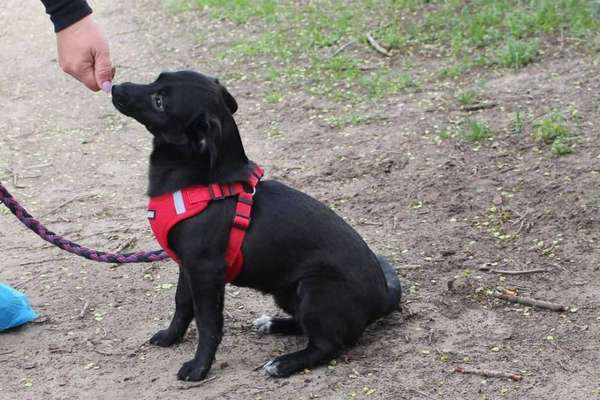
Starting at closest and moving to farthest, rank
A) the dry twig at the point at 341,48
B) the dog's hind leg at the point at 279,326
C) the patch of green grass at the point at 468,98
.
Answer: the dog's hind leg at the point at 279,326 < the patch of green grass at the point at 468,98 < the dry twig at the point at 341,48

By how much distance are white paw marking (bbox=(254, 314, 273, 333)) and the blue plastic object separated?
1109 millimetres

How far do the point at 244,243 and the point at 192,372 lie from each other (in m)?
0.58

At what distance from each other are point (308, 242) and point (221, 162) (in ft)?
1.63

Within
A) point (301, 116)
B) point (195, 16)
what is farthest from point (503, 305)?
point (195, 16)

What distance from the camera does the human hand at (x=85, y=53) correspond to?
3.80 meters

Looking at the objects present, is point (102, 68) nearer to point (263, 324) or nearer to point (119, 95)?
point (119, 95)

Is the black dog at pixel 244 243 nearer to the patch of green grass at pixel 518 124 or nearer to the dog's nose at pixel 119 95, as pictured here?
the dog's nose at pixel 119 95

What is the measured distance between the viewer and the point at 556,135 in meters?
6.09

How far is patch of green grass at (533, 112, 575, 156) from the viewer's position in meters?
5.89

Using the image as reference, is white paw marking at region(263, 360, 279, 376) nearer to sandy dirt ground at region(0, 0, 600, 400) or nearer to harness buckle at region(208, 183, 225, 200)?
sandy dirt ground at region(0, 0, 600, 400)

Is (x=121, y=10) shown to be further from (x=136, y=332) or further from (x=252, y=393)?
(x=252, y=393)

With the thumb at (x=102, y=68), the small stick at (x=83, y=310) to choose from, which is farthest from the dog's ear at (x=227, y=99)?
the small stick at (x=83, y=310)

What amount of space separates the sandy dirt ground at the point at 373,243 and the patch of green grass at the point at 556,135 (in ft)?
0.20

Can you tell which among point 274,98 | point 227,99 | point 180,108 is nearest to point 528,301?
point 227,99
